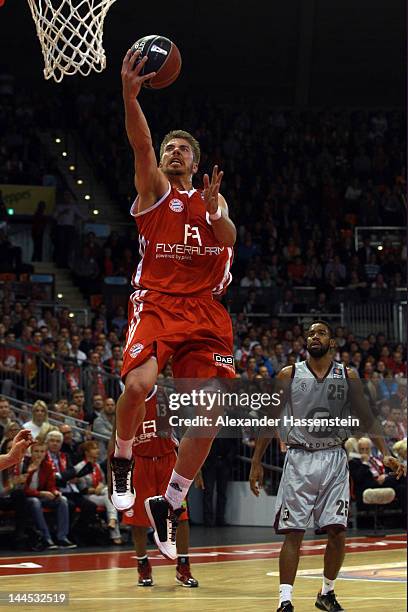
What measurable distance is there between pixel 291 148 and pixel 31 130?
6.40 meters

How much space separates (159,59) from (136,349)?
169cm

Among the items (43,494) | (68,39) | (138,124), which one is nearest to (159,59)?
(138,124)

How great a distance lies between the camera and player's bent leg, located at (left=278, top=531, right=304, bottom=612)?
23.9 ft

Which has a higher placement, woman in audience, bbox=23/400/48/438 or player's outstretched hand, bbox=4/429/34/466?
woman in audience, bbox=23/400/48/438

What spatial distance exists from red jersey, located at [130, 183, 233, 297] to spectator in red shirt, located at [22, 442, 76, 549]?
5.93m

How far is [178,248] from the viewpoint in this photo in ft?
22.2

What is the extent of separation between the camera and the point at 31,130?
23.0m

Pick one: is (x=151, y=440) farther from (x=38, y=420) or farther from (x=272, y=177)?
(x=272, y=177)

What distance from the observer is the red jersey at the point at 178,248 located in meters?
6.77

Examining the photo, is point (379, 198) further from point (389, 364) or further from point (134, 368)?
point (134, 368)

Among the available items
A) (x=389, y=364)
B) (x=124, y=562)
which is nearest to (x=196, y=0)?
(x=389, y=364)

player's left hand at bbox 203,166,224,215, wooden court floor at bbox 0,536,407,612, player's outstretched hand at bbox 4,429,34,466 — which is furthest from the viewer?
wooden court floor at bbox 0,536,407,612

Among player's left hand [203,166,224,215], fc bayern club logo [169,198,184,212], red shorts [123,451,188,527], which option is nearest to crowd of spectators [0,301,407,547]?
red shorts [123,451,188,527]

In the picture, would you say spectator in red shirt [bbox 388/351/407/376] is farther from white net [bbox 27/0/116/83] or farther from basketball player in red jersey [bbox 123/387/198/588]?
white net [bbox 27/0/116/83]
